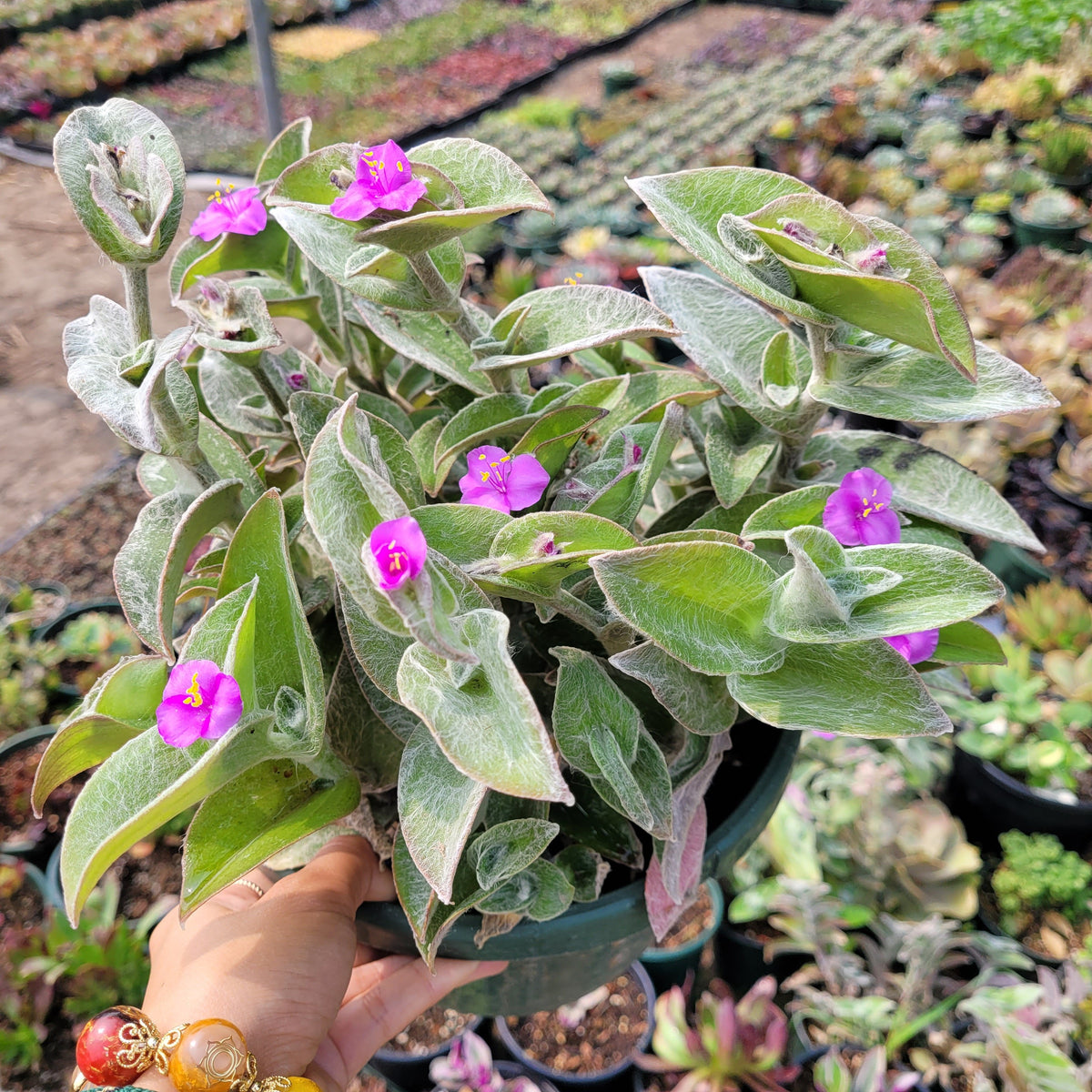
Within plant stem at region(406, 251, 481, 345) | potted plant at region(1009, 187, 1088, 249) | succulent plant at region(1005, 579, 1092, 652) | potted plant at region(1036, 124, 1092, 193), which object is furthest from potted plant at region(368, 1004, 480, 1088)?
potted plant at region(1036, 124, 1092, 193)

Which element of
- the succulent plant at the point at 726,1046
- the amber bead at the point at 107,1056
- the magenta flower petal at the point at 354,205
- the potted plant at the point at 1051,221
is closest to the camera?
the magenta flower petal at the point at 354,205

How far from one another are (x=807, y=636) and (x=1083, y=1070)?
1.22m

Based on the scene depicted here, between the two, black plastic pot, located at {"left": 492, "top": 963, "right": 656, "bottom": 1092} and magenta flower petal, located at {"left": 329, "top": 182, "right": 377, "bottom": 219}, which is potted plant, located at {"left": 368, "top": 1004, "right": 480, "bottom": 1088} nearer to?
black plastic pot, located at {"left": 492, "top": 963, "right": 656, "bottom": 1092}

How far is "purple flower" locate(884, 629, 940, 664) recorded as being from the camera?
74 cm

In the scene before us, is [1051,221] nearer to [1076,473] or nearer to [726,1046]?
[1076,473]

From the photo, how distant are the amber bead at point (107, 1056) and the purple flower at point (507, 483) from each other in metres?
0.53

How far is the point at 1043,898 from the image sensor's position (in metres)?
1.75

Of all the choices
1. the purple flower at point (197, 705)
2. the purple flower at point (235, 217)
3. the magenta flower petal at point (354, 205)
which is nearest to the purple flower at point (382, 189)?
the magenta flower petal at point (354, 205)

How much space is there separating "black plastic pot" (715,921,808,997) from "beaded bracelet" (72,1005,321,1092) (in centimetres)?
112

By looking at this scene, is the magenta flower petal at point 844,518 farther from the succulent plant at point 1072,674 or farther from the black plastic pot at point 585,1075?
the succulent plant at point 1072,674

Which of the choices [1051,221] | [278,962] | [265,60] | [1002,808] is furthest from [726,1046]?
[1051,221]

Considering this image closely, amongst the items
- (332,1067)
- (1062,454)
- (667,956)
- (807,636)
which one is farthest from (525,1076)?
(1062,454)

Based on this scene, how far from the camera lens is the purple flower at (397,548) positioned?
20.9 inches

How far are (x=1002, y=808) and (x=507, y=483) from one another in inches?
64.4
